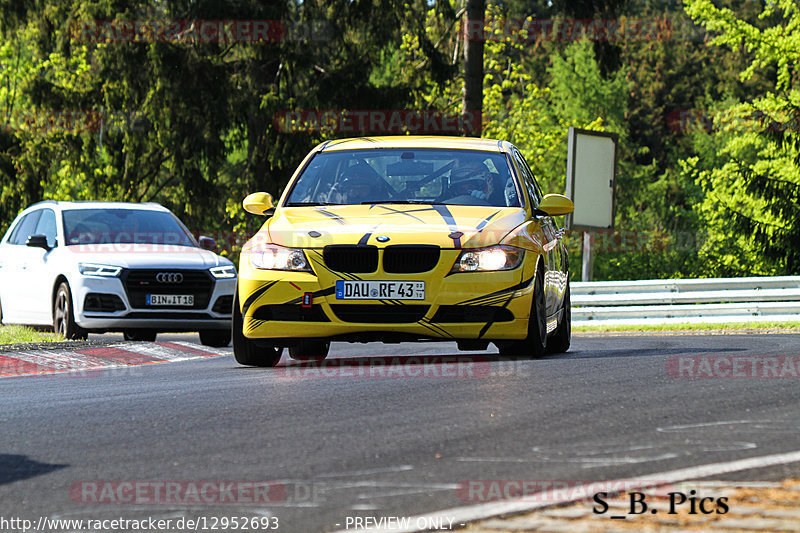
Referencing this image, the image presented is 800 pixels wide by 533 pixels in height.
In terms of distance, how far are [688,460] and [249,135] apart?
29921 millimetres

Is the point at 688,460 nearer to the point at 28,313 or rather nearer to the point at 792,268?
the point at 28,313

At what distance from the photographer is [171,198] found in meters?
38.5

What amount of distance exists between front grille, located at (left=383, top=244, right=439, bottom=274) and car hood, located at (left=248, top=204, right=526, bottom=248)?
0.21 feet

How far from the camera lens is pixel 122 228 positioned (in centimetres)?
1619

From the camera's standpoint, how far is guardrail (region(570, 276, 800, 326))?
864 inches

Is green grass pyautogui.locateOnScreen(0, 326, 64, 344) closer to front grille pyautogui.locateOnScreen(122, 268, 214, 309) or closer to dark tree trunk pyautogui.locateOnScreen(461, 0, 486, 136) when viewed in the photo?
front grille pyautogui.locateOnScreen(122, 268, 214, 309)

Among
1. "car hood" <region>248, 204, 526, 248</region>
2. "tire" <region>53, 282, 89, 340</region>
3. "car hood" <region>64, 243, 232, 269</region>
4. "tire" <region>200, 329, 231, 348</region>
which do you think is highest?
"car hood" <region>248, 204, 526, 248</region>

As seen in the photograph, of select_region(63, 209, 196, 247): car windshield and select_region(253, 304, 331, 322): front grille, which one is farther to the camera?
select_region(63, 209, 196, 247): car windshield

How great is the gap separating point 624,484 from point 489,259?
4.09 metres

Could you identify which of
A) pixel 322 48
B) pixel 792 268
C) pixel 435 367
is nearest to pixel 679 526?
pixel 435 367

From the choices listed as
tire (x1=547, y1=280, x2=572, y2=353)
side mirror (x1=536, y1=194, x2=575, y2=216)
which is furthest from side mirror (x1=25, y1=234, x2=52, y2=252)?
side mirror (x1=536, y1=194, x2=575, y2=216)

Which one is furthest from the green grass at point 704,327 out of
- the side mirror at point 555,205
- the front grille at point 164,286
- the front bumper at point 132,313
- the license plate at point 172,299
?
the side mirror at point 555,205

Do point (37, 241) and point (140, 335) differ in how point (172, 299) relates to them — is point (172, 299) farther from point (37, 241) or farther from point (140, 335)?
point (140, 335)

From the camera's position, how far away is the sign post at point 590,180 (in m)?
24.3
